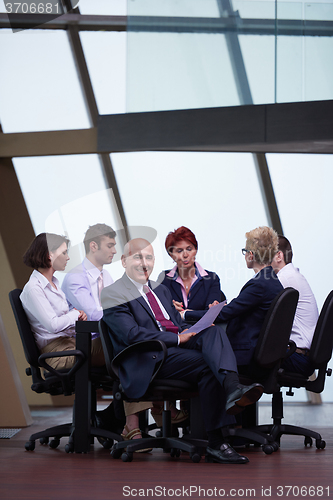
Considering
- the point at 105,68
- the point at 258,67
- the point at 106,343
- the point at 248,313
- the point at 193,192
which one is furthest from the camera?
the point at 105,68

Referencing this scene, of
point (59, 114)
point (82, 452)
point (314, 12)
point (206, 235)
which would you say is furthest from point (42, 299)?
point (59, 114)

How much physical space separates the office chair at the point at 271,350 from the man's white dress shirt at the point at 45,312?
990 millimetres

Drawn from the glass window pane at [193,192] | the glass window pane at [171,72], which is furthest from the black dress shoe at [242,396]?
the glass window pane at [193,192]

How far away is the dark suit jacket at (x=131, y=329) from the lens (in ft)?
8.32

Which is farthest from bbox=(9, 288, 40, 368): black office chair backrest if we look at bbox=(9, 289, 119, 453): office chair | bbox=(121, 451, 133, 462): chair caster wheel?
bbox=(121, 451, 133, 462): chair caster wheel

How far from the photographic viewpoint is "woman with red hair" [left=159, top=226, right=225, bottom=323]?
11.5ft

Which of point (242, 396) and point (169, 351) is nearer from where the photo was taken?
point (242, 396)

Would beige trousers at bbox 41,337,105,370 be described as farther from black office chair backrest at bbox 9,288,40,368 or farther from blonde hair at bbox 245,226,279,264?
blonde hair at bbox 245,226,279,264

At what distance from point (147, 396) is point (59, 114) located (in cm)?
422

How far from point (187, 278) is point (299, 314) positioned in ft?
2.46

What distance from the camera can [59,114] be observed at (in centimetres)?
605

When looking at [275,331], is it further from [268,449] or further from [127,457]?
[127,457]

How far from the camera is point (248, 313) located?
10.1ft

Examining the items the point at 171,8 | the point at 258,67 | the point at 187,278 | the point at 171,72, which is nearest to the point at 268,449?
the point at 187,278
